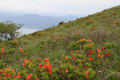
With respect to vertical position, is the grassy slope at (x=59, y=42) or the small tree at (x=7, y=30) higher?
the small tree at (x=7, y=30)

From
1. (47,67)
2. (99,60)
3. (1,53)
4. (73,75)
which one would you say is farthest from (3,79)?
(1,53)

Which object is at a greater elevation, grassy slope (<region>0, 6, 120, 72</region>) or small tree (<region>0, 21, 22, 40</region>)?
small tree (<region>0, 21, 22, 40</region>)

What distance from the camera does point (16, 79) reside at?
3.52 m

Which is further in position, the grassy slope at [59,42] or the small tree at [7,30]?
the small tree at [7,30]

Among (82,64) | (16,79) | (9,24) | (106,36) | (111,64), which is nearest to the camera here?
(16,79)

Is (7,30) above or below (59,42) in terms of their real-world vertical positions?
above

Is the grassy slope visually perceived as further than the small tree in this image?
No

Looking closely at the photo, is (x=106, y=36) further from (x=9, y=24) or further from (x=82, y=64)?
(x=9, y=24)

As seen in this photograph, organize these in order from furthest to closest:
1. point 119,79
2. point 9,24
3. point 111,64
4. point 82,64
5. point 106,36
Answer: point 9,24
point 106,36
point 111,64
point 82,64
point 119,79

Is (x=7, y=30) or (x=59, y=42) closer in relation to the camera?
(x=59, y=42)

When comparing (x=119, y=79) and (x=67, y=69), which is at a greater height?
(x=67, y=69)

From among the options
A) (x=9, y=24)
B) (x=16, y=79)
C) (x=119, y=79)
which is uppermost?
(x=9, y=24)

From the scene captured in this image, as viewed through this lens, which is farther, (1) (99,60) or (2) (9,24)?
(2) (9,24)

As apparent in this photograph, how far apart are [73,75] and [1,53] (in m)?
6.09
